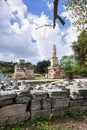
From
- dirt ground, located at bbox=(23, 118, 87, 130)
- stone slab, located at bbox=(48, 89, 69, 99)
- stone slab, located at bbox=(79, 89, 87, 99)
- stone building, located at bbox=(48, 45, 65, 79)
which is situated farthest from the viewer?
stone building, located at bbox=(48, 45, 65, 79)

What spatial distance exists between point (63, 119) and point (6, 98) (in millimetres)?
1654

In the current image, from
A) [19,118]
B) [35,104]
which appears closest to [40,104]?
[35,104]

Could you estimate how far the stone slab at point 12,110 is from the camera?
5810 mm

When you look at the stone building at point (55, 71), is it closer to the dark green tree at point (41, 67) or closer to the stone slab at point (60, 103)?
the dark green tree at point (41, 67)

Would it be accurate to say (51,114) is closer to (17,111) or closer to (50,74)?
(17,111)

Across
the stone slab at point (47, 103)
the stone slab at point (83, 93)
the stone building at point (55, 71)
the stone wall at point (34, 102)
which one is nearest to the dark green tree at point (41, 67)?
the stone building at point (55, 71)

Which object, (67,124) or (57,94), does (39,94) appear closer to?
(57,94)

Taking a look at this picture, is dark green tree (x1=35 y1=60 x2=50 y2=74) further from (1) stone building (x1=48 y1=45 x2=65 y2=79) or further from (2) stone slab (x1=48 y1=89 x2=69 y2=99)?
(2) stone slab (x1=48 y1=89 x2=69 y2=99)

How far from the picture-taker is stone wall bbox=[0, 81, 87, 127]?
231 inches

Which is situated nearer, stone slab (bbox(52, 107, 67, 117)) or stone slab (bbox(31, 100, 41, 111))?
stone slab (bbox(31, 100, 41, 111))

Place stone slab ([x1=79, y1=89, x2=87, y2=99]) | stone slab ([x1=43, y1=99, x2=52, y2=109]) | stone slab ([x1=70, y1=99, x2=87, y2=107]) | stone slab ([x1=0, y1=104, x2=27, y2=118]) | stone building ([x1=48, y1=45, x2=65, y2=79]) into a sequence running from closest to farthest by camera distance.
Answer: stone slab ([x1=0, y1=104, x2=27, y2=118]) < stone slab ([x1=43, y1=99, x2=52, y2=109]) < stone slab ([x1=70, y1=99, x2=87, y2=107]) < stone slab ([x1=79, y1=89, x2=87, y2=99]) < stone building ([x1=48, y1=45, x2=65, y2=79])

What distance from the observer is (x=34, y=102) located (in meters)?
6.26

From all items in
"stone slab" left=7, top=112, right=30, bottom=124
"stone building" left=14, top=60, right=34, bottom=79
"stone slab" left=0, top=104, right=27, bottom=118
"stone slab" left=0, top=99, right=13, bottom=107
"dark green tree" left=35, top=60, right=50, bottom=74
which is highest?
"dark green tree" left=35, top=60, right=50, bottom=74

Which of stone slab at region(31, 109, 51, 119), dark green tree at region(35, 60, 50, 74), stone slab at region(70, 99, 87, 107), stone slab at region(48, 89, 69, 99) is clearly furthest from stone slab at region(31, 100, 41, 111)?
dark green tree at region(35, 60, 50, 74)
